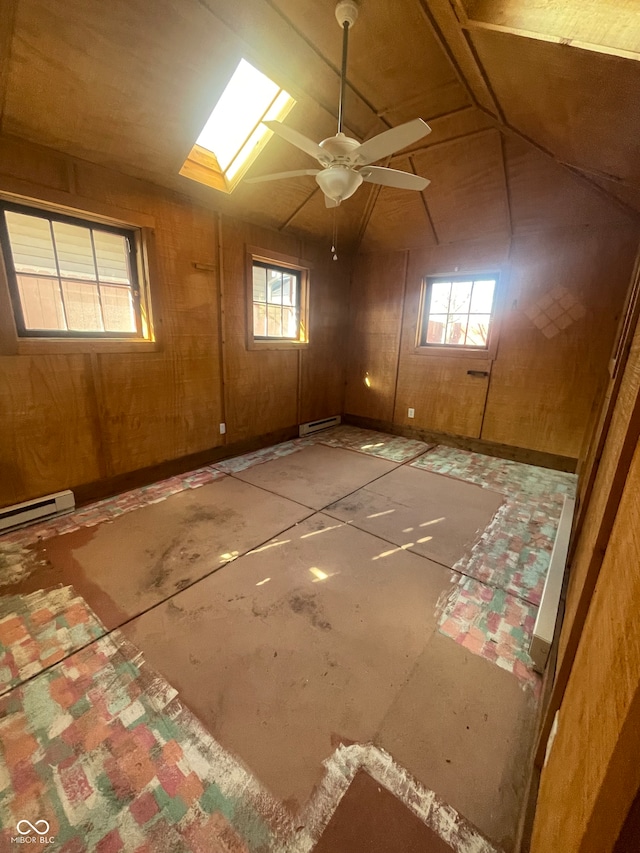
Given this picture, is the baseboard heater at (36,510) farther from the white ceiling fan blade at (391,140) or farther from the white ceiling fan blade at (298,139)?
the white ceiling fan blade at (391,140)

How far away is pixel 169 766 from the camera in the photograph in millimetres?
1146

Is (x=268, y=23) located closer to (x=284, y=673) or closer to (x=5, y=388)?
(x=5, y=388)

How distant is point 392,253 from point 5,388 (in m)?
4.46

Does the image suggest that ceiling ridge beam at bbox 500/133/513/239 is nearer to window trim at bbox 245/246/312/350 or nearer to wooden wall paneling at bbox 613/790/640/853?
window trim at bbox 245/246/312/350

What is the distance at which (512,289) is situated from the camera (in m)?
3.86

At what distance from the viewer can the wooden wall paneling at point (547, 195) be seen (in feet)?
9.68

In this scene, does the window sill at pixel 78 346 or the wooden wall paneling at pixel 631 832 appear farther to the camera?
the window sill at pixel 78 346

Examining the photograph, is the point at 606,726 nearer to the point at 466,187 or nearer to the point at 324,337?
the point at 466,187

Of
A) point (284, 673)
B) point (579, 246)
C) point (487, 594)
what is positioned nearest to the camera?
point (284, 673)

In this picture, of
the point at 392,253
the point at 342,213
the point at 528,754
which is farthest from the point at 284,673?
the point at 392,253

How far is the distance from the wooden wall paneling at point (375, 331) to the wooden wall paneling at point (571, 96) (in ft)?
7.53

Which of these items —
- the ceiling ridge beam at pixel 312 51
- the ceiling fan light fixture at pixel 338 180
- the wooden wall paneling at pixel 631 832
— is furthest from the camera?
the ceiling fan light fixture at pixel 338 180

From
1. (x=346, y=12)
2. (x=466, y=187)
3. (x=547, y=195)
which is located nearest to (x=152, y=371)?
(x=346, y=12)
